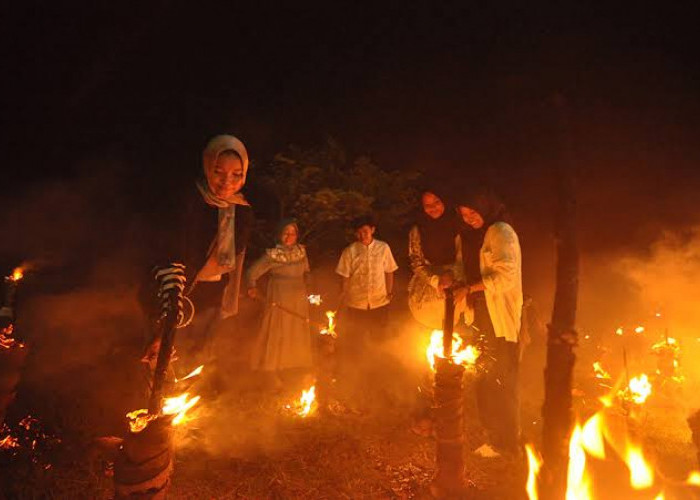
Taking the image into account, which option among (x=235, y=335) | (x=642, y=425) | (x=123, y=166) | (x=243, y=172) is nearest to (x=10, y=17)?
(x=123, y=166)

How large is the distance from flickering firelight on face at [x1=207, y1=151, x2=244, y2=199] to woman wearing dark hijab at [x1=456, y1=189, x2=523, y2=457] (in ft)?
8.41

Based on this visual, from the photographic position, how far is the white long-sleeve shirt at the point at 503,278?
449cm

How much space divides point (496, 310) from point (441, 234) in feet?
4.64

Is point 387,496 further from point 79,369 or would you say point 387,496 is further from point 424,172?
point 424,172

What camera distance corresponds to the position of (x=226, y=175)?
4641mm

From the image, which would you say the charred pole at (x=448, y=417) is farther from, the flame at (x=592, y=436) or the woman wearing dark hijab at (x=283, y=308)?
the woman wearing dark hijab at (x=283, y=308)

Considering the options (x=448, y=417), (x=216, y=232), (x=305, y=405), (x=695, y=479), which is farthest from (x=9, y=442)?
(x=695, y=479)

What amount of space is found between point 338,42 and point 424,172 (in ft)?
16.0

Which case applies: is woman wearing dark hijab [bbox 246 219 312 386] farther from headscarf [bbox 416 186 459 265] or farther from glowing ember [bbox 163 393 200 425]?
glowing ember [bbox 163 393 200 425]

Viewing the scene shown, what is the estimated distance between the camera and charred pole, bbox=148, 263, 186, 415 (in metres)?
2.46

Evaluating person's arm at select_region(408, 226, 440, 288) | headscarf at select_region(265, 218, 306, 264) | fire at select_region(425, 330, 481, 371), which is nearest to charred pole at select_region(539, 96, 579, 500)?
fire at select_region(425, 330, 481, 371)

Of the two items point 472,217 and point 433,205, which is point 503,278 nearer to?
point 472,217

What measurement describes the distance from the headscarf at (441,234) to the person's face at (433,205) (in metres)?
0.05

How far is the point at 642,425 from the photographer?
5.41 metres
